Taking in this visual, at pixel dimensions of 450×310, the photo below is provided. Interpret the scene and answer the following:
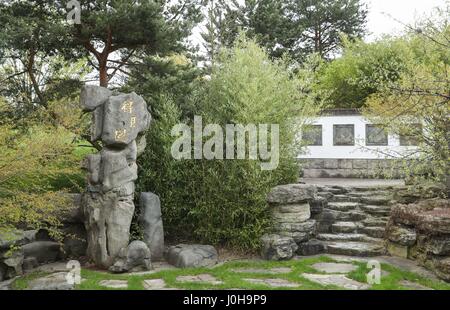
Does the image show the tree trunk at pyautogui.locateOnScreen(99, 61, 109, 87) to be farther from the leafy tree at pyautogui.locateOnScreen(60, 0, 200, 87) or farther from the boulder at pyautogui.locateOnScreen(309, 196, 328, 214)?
the boulder at pyautogui.locateOnScreen(309, 196, 328, 214)

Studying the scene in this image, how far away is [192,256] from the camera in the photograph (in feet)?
25.0

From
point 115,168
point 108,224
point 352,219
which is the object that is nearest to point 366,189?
point 352,219

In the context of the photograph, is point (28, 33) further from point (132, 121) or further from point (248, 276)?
point (248, 276)

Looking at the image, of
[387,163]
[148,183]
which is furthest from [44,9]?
[387,163]

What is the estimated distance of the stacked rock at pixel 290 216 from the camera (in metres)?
8.22

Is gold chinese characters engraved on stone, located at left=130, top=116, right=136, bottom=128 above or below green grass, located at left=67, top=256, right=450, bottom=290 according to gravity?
above

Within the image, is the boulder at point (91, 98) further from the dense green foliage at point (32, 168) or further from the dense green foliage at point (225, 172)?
the dense green foliage at point (225, 172)

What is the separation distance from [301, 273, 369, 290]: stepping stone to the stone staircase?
159 cm

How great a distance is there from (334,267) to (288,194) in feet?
5.34

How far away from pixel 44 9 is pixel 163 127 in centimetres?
418

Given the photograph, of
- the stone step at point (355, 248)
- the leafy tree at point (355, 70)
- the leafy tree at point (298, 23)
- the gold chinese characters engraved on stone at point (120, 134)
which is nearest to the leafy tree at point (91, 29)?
the gold chinese characters engraved on stone at point (120, 134)

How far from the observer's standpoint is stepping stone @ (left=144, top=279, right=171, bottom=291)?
247 inches

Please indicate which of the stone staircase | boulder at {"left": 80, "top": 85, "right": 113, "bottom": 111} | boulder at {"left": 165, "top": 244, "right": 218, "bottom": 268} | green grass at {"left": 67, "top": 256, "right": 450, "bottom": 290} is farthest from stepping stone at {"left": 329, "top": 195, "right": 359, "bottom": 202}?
boulder at {"left": 80, "top": 85, "right": 113, "bottom": 111}
